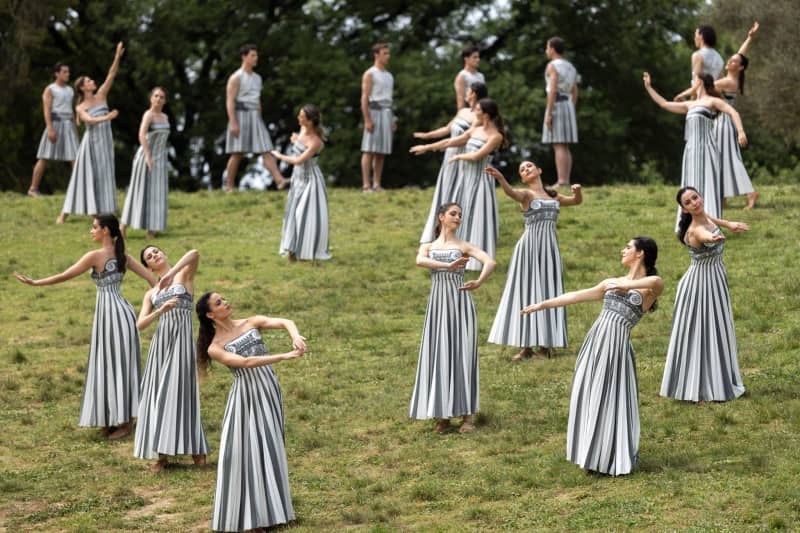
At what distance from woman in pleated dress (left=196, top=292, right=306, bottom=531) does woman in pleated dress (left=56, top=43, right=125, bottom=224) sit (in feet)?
39.6

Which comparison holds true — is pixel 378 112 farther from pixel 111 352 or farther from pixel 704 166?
pixel 111 352

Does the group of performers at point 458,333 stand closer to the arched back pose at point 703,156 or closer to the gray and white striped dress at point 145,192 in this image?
the arched back pose at point 703,156

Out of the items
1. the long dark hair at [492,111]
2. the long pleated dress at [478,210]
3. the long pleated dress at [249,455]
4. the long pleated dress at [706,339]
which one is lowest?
the long pleated dress at [249,455]

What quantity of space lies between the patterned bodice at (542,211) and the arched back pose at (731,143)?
16.8 ft

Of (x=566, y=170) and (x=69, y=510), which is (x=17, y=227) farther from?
(x=69, y=510)

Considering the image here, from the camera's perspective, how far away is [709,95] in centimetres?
1991

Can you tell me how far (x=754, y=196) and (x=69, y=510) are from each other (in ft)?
41.7

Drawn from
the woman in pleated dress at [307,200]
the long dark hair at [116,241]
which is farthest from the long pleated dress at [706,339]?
the woman in pleated dress at [307,200]

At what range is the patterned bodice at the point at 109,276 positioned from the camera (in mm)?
16203

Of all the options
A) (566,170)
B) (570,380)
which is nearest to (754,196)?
(566,170)

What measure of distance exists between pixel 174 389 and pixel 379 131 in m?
12.9

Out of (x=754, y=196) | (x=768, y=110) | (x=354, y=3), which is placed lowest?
(x=754, y=196)

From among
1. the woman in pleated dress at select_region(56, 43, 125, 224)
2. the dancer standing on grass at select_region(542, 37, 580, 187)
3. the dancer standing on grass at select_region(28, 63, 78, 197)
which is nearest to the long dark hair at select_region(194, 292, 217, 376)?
the woman in pleated dress at select_region(56, 43, 125, 224)

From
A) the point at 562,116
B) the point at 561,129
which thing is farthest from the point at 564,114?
the point at 561,129
